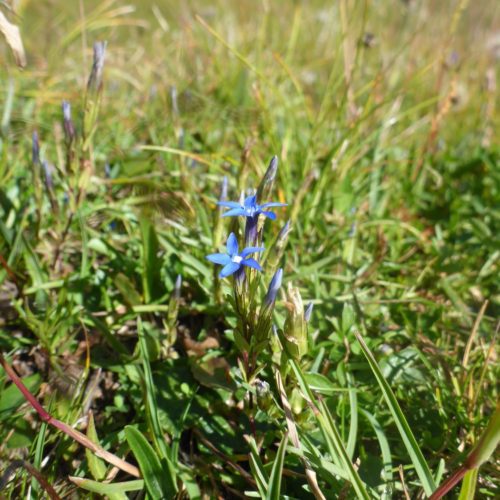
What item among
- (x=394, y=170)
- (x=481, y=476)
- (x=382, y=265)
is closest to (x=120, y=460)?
(x=481, y=476)

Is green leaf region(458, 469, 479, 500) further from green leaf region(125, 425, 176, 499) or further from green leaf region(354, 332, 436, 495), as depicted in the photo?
green leaf region(125, 425, 176, 499)

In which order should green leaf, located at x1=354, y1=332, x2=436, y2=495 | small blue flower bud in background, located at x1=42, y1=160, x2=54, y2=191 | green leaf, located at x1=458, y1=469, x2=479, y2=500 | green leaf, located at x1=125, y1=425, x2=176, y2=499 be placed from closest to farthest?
green leaf, located at x1=458, y1=469, x2=479, y2=500 < green leaf, located at x1=354, y1=332, x2=436, y2=495 < green leaf, located at x1=125, y1=425, x2=176, y2=499 < small blue flower bud in background, located at x1=42, y1=160, x2=54, y2=191

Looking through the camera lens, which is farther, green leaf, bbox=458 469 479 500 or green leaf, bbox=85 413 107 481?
green leaf, bbox=85 413 107 481

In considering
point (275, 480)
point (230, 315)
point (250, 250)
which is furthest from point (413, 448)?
point (230, 315)

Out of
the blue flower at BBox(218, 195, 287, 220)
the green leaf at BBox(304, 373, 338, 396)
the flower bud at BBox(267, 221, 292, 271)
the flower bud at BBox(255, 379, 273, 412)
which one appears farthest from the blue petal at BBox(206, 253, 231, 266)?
the green leaf at BBox(304, 373, 338, 396)

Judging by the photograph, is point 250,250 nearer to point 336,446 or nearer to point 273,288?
point 273,288

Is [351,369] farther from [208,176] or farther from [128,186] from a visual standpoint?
[128,186]

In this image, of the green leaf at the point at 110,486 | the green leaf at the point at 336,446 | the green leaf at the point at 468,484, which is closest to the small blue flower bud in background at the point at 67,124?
the green leaf at the point at 110,486

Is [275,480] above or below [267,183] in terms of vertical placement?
below
